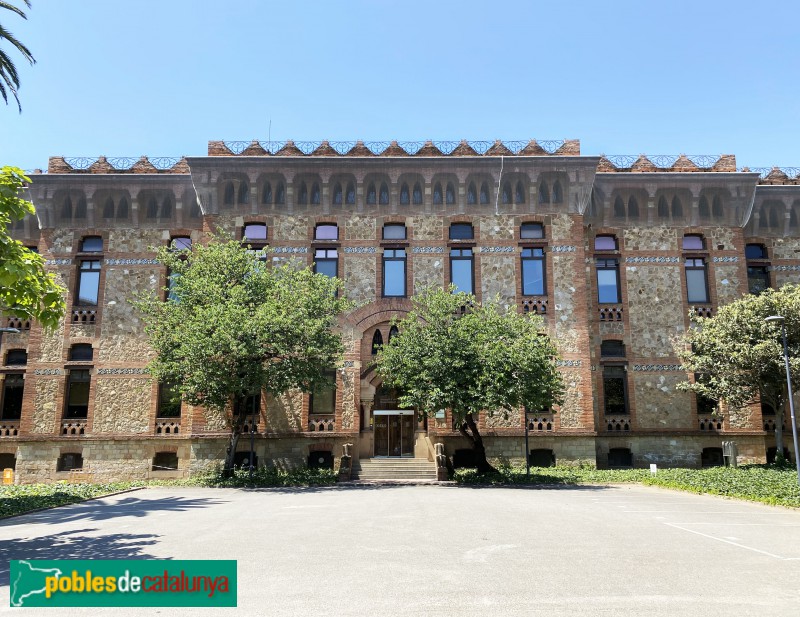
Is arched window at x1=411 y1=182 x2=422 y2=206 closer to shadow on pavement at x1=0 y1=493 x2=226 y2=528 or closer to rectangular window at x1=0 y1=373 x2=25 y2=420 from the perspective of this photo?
shadow on pavement at x1=0 y1=493 x2=226 y2=528

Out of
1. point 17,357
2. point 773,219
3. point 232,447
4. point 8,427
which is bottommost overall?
→ point 232,447

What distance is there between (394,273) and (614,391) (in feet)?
36.7

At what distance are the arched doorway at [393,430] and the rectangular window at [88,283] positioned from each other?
13.6m

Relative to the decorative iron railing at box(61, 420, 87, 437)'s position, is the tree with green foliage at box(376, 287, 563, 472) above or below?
above

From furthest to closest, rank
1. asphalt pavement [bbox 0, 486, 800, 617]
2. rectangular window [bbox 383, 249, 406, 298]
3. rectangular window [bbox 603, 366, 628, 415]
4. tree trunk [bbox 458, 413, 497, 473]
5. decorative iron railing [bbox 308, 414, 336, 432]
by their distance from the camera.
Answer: rectangular window [bbox 383, 249, 406, 298] → rectangular window [bbox 603, 366, 628, 415] → decorative iron railing [bbox 308, 414, 336, 432] → tree trunk [bbox 458, 413, 497, 473] → asphalt pavement [bbox 0, 486, 800, 617]

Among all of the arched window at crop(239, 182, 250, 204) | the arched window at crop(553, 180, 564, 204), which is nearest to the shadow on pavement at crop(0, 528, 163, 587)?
the arched window at crop(239, 182, 250, 204)

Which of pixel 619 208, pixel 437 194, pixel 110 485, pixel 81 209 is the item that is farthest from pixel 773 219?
pixel 81 209

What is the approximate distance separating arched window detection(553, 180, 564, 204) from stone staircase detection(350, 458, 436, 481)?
13.1 metres

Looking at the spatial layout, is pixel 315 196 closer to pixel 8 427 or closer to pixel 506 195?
pixel 506 195

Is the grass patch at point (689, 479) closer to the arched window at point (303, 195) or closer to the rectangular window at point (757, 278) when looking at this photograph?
the rectangular window at point (757, 278)

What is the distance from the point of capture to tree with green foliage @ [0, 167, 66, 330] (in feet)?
32.5

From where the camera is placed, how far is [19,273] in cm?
977

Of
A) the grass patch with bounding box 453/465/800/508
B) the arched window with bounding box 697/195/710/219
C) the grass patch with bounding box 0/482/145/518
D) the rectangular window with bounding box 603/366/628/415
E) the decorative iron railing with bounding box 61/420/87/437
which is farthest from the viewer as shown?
the arched window with bounding box 697/195/710/219

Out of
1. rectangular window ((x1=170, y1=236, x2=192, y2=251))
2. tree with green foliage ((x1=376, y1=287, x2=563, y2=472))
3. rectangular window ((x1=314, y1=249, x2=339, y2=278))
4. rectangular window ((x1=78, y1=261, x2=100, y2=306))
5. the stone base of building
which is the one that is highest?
rectangular window ((x1=170, y1=236, x2=192, y2=251))
